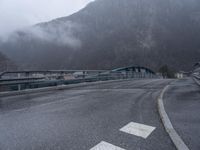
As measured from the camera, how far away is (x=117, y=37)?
147 metres

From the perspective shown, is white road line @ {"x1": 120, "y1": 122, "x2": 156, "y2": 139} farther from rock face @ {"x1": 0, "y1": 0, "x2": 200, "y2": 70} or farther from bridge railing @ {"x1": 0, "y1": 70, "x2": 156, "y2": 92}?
rock face @ {"x1": 0, "y1": 0, "x2": 200, "y2": 70}

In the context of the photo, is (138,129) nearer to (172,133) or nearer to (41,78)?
(172,133)

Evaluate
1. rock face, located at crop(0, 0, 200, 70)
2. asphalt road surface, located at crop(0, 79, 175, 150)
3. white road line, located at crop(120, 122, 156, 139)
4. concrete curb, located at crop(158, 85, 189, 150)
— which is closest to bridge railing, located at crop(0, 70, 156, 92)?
asphalt road surface, located at crop(0, 79, 175, 150)

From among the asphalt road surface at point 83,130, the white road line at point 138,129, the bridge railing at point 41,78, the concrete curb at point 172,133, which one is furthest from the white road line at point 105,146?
the bridge railing at point 41,78

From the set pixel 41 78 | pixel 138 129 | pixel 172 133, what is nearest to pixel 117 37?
pixel 41 78

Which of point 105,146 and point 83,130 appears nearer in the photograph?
point 105,146

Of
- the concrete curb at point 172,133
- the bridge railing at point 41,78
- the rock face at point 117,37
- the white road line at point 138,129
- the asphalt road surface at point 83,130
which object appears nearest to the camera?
the concrete curb at point 172,133

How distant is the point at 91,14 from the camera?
522 feet

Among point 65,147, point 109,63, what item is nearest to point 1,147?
point 65,147

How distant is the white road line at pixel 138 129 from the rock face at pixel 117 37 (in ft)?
373

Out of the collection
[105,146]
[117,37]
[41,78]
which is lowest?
[105,146]

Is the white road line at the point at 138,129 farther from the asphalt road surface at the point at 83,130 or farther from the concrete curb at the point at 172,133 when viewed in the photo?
the concrete curb at the point at 172,133

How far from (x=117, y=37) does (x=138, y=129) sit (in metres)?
146

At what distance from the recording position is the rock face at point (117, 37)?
129 metres
